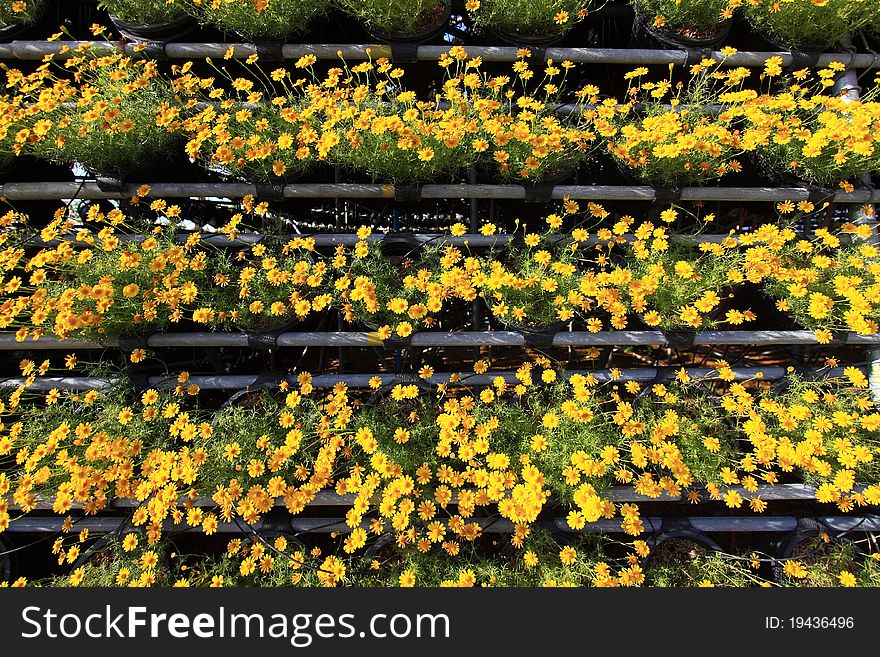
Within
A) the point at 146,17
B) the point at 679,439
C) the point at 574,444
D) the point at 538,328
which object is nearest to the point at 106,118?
the point at 146,17

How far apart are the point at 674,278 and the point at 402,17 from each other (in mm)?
1712

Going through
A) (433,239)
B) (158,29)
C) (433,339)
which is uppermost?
(158,29)

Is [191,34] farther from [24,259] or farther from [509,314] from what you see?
[509,314]

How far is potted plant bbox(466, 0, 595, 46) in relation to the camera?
1.87 meters

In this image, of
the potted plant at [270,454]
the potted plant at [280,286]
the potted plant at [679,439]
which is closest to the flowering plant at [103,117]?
the potted plant at [280,286]

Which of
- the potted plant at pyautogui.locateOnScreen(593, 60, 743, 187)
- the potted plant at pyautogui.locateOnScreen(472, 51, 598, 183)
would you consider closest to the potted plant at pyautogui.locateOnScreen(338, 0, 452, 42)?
the potted plant at pyautogui.locateOnScreen(472, 51, 598, 183)

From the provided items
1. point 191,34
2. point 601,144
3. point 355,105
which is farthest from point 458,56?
point 191,34

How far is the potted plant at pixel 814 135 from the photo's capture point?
1.75 metres

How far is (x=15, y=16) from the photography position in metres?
1.95

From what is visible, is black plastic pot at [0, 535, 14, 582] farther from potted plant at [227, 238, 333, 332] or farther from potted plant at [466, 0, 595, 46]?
potted plant at [466, 0, 595, 46]

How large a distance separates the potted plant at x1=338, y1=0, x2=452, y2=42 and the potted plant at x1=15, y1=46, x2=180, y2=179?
0.96 metres

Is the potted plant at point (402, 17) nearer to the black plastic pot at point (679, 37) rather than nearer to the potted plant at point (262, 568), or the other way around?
the black plastic pot at point (679, 37)

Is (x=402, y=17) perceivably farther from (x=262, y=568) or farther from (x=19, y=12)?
(x=262, y=568)

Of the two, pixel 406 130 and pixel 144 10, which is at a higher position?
pixel 144 10
